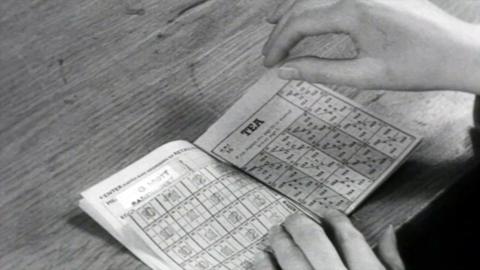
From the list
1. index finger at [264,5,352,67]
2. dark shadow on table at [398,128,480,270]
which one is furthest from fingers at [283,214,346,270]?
index finger at [264,5,352,67]

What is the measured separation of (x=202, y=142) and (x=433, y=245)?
1.14 ft

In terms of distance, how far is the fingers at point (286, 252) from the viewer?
82 centimetres

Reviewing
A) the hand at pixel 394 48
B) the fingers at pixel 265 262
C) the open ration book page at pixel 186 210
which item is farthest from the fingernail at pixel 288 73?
the fingers at pixel 265 262

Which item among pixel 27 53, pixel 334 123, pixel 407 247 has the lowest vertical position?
pixel 407 247

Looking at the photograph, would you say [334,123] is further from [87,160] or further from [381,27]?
[87,160]

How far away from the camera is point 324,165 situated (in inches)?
36.8

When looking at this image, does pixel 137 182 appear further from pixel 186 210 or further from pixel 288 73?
pixel 288 73

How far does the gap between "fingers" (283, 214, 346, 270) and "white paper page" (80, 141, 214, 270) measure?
139mm

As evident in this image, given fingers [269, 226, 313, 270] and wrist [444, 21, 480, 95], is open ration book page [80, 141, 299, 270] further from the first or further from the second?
wrist [444, 21, 480, 95]

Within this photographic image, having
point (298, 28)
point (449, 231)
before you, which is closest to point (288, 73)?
point (298, 28)

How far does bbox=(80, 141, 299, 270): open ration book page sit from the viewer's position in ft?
2.79

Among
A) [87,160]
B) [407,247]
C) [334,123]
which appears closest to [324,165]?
[334,123]

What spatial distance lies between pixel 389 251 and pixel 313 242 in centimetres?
8

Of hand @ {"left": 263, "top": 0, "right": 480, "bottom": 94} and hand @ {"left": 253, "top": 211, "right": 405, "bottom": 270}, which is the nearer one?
hand @ {"left": 253, "top": 211, "right": 405, "bottom": 270}
